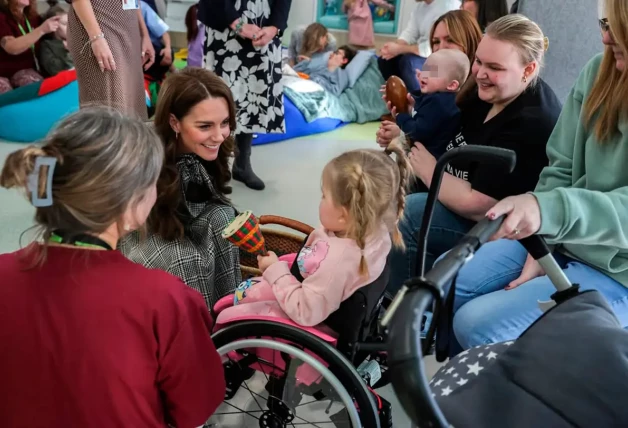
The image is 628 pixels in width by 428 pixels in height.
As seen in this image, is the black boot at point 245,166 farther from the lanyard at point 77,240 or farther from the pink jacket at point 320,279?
the lanyard at point 77,240

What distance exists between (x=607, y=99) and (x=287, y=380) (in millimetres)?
996

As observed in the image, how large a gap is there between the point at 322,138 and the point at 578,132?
117 inches

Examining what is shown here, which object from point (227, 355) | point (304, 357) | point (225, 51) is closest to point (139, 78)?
point (225, 51)

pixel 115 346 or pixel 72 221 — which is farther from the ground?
pixel 72 221

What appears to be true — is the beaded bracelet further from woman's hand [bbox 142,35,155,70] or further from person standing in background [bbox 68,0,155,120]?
woman's hand [bbox 142,35,155,70]

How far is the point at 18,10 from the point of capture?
3.79 m

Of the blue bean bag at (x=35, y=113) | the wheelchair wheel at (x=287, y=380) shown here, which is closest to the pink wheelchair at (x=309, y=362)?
the wheelchair wheel at (x=287, y=380)

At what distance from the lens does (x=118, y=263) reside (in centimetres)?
92

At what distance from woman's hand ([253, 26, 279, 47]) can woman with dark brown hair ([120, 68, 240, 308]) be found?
4.05 ft

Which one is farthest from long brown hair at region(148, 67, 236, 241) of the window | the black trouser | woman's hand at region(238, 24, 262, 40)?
the window

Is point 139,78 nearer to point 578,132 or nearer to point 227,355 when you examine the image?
point 227,355

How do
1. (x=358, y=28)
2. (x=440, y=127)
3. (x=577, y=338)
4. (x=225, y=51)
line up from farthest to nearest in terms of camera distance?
1. (x=358, y=28)
2. (x=225, y=51)
3. (x=440, y=127)
4. (x=577, y=338)

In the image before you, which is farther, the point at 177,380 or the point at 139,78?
the point at 139,78

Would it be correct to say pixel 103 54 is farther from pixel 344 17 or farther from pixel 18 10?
pixel 344 17
